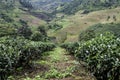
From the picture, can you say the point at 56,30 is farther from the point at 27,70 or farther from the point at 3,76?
the point at 3,76

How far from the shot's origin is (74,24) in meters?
188

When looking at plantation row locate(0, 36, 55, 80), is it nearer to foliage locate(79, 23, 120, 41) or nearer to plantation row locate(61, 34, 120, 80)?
plantation row locate(61, 34, 120, 80)

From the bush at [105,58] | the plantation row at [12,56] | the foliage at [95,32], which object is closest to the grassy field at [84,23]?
the foliage at [95,32]

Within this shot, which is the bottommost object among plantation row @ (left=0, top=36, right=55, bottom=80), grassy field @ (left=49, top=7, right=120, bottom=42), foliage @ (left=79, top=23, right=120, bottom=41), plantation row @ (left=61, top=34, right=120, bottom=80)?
grassy field @ (left=49, top=7, right=120, bottom=42)

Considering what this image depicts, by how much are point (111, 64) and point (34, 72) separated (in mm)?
19126

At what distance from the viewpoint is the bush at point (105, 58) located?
86.6 ft

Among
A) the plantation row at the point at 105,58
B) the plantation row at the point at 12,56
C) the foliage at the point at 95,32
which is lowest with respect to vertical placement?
the foliage at the point at 95,32

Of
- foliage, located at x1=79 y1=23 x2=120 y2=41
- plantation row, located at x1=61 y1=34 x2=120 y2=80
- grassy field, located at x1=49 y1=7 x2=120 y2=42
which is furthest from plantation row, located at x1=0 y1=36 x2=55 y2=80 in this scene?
grassy field, located at x1=49 y1=7 x2=120 y2=42

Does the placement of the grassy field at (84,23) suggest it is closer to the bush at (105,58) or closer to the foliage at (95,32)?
the foliage at (95,32)

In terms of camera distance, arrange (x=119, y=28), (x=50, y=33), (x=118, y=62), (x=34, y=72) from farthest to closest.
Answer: (x=50, y=33) → (x=119, y=28) → (x=34, y=72) → (x=118, y=62)

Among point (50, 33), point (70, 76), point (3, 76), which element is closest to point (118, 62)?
point (3, 76)

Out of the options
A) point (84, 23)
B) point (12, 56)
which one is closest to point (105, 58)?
point (12, 56)

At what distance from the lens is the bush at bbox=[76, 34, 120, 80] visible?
86.6ft

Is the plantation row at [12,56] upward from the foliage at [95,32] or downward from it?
upward
